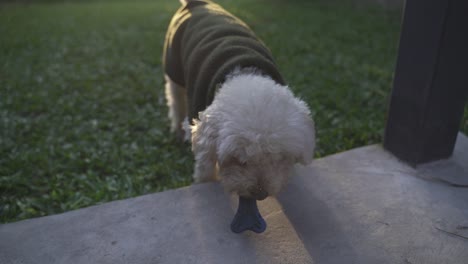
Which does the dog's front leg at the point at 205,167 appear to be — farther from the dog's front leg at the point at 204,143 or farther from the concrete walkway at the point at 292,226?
the concrete walkway at the point at 292,226

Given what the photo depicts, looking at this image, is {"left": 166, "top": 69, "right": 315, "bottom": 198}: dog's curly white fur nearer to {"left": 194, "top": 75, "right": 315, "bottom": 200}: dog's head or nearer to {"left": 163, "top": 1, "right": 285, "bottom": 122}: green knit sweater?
{"left": 194, "top": 75, "right": 315, "bottom": 200}: dog's head

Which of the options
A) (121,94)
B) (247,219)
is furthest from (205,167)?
(121,94)

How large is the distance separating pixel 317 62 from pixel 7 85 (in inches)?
189

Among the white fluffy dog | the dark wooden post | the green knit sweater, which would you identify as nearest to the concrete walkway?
the dark wooden post

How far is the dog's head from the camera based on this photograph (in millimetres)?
2301

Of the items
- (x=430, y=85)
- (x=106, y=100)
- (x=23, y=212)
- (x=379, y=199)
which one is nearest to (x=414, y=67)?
(x=430, y=85)

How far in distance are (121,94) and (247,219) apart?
3.59 metres

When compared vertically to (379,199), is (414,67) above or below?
above

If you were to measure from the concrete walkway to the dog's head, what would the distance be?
0.40m

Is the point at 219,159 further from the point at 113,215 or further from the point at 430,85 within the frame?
the point at 430,85

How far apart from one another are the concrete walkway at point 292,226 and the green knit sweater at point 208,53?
0.79 metres

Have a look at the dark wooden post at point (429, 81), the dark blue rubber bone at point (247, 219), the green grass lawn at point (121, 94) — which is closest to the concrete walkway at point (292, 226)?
the dark blue rubber bone at point (247, 219)

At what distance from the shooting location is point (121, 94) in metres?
5.58

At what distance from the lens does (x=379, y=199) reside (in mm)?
2912
